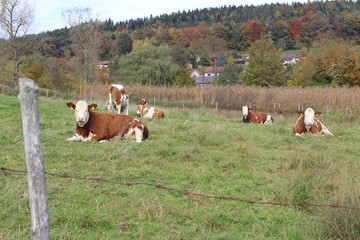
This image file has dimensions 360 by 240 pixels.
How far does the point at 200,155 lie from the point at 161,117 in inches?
→ 279

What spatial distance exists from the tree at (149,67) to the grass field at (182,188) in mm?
35224

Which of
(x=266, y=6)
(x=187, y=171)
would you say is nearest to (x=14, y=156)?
(x=187, y=171)

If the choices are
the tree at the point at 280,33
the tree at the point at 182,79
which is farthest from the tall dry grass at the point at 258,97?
the tree at the point at 280,33

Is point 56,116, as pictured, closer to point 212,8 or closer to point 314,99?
point 314,99

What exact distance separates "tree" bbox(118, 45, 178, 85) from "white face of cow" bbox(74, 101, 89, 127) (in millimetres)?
Result: 34345

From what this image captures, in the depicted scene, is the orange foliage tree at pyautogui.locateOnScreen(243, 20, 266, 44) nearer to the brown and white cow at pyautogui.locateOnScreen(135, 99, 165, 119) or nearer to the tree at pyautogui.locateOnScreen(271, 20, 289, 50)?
the tree at pyautogui.locateOnScreen(271, 20, 289, 50)

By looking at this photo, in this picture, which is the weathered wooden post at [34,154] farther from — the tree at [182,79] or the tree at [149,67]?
the tree at [182,79]

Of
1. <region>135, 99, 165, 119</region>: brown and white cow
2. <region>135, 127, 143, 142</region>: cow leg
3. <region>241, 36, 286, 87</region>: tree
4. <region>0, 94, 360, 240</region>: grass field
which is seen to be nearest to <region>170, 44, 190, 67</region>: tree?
<region>241, 36, 286, 87</region>: tree

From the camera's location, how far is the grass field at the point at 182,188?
3.56 meters

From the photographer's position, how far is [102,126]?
7.96 meters

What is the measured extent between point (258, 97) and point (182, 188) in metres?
17.9

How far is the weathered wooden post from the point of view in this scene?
2.11 metres

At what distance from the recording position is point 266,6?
13762 cm

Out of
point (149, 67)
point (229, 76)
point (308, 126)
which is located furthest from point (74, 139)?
point (229, 76)
